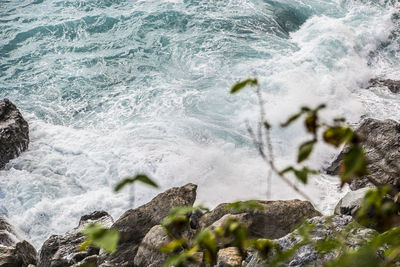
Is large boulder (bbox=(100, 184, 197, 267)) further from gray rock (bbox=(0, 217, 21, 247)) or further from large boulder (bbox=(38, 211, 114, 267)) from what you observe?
gray rock (bbox=(0, 217, 21, 247))

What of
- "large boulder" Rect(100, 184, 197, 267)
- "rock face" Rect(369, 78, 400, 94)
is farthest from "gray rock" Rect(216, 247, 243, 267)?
"rock face" Rect(369, 78, 400, 94)

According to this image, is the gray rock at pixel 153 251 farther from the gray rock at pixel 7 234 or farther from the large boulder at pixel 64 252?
the gray rock at pixel 7 234

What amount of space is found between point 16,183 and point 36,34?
741 centimetres

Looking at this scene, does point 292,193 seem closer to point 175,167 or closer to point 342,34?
point 175,167

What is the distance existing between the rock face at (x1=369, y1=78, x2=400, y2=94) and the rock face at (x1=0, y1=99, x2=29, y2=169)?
332 inches

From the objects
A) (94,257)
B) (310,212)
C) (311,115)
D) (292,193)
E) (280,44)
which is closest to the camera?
(311,115)

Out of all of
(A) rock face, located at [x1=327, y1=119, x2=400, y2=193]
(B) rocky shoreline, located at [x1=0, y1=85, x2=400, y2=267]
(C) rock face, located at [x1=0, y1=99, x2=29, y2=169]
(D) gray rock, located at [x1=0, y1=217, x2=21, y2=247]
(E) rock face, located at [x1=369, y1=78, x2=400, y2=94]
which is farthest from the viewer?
(E) rock face, located at [x1=369, y1=78, x2=400, y2=94]

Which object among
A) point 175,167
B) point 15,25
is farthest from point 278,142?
point 15,25

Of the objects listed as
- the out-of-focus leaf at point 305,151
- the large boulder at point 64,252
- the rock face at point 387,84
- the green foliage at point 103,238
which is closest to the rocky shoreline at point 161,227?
the large boulder at point 64,252

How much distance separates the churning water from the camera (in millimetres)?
8188

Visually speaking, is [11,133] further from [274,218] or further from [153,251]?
[274,218]

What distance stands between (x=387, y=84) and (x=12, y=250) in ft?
30.5

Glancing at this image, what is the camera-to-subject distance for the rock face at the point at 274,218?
4.98 meters

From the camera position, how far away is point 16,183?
8328mm
